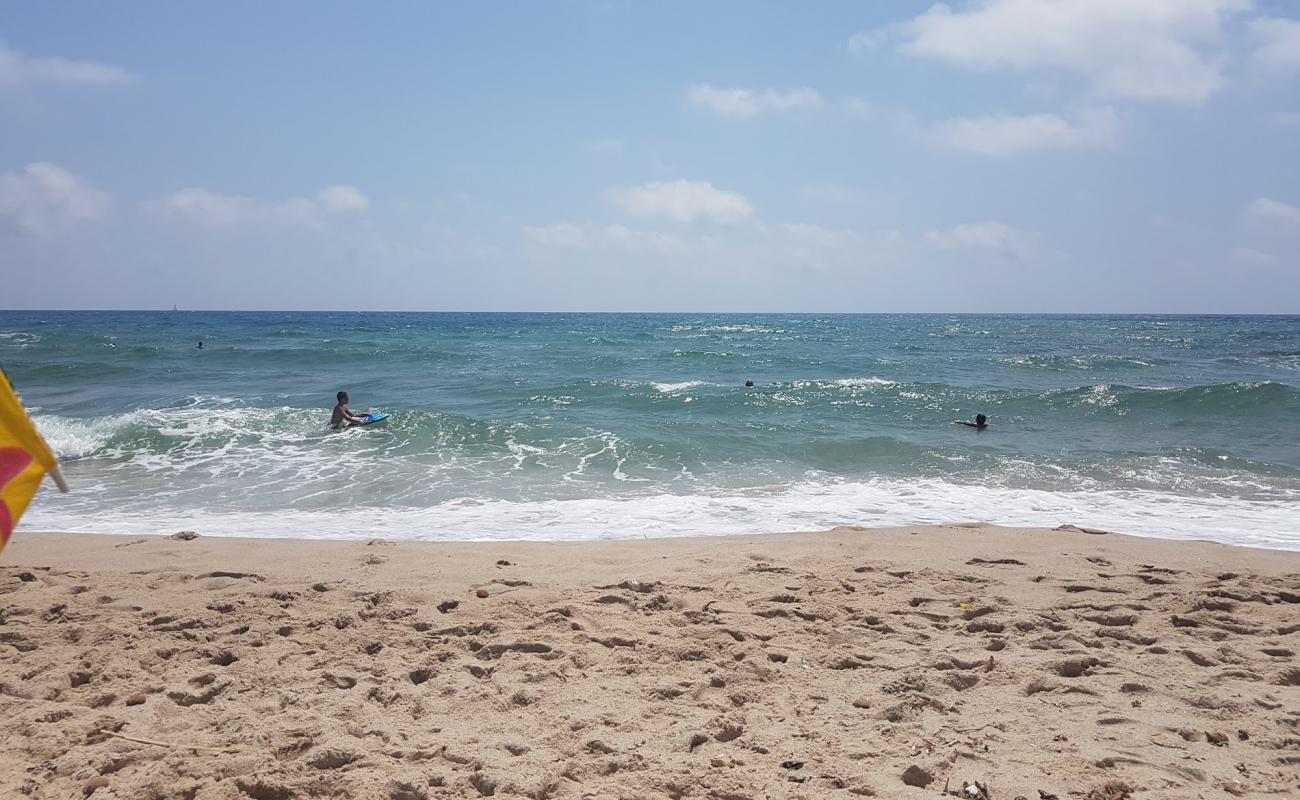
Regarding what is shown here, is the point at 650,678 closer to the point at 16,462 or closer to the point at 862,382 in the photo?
the point at 16,462

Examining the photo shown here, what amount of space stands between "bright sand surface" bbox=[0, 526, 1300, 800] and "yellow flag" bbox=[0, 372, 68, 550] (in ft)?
5.30

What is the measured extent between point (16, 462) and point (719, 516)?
7.11 meters

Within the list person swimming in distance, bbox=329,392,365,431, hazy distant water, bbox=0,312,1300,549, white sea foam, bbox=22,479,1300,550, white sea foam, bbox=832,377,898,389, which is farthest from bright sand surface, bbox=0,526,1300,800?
white sea foam, bbox=832,377,898,389

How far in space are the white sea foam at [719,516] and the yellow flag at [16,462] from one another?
545 cm

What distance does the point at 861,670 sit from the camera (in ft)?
13.4

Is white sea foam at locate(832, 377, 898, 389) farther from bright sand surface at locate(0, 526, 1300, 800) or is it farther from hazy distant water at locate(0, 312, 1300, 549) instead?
bright sand surface at locate(0, 526, 1300, 800)

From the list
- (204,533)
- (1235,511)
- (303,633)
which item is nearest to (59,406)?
(204,533)

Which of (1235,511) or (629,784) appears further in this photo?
(1235,511)

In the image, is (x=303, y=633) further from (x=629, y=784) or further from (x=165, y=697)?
(x=629, y=784)

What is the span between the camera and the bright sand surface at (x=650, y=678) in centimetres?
313

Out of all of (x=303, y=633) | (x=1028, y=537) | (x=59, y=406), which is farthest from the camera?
(x=59, y=406)

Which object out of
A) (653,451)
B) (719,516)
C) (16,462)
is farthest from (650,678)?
(653,451)

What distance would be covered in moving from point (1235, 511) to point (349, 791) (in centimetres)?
1003

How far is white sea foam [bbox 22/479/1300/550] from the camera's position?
7801mm
